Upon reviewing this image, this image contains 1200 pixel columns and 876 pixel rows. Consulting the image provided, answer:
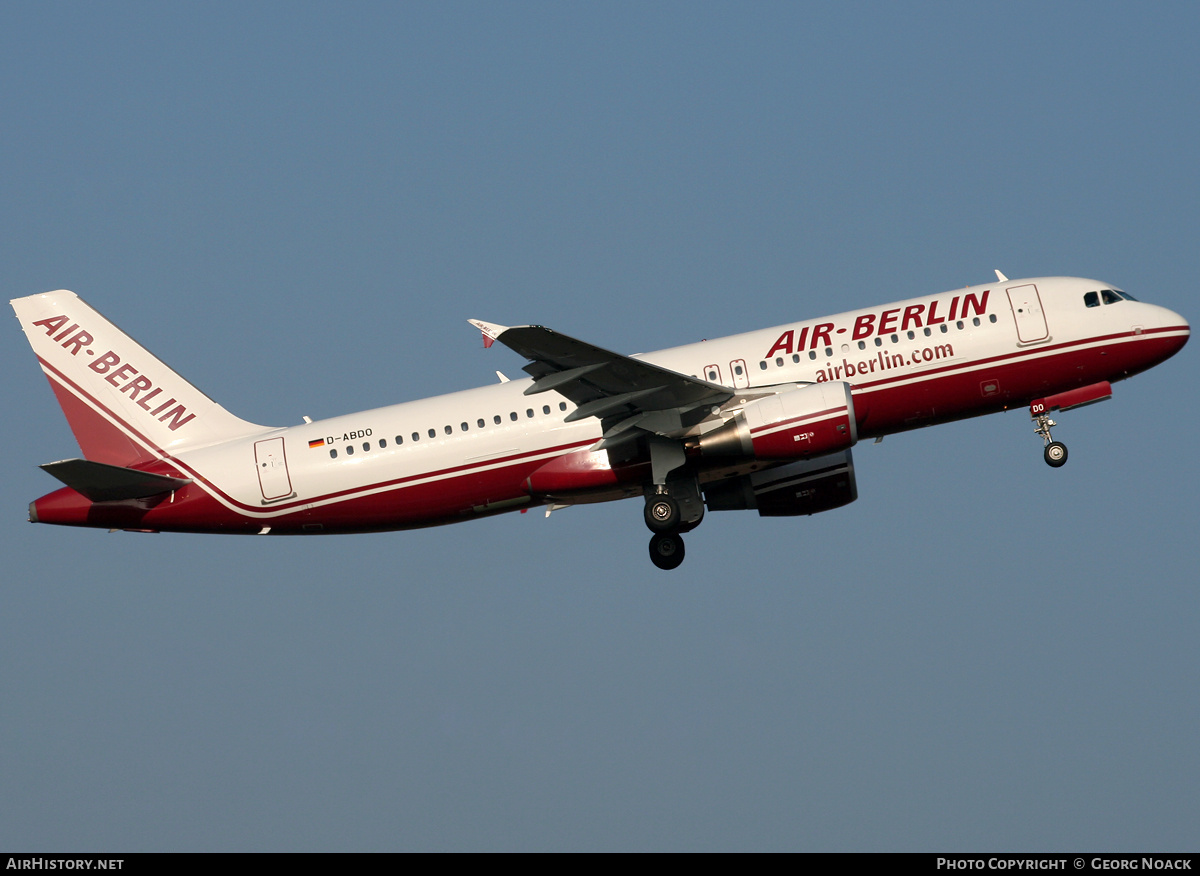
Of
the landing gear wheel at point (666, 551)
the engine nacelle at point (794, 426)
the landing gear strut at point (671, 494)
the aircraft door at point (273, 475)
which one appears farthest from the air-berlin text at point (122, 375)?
the engine nacelle at point (794, 426)

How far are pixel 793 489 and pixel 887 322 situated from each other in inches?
239

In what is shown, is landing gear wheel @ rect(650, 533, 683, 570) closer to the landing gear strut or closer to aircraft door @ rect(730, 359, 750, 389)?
the landing gear strut

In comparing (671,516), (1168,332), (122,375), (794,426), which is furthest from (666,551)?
(122,375)

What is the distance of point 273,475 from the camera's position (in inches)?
1550

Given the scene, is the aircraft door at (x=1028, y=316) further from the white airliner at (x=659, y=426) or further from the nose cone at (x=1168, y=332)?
the nose cone at (x=1168, y=332)

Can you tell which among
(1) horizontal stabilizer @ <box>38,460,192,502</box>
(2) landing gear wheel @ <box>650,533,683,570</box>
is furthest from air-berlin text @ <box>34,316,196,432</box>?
(2) landing gear wheel @ <box>650,533,683,570</box>

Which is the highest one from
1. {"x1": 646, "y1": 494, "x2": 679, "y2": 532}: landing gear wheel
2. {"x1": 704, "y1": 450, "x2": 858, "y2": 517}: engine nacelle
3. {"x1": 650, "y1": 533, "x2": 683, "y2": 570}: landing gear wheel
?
{"x1": 704, "y1": 450, "x2": 858, "y2": 517}: engine nacelle

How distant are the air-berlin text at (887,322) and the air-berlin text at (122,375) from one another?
16.5 metres

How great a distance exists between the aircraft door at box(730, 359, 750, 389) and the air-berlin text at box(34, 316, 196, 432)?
49.5ft

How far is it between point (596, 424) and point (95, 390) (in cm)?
1423

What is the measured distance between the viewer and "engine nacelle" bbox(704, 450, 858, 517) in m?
41.9

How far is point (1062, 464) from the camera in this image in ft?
129

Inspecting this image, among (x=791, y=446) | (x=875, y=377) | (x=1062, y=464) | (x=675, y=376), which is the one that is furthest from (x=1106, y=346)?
(x=675, y=376)

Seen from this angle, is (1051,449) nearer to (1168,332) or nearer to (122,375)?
(1168,332)
